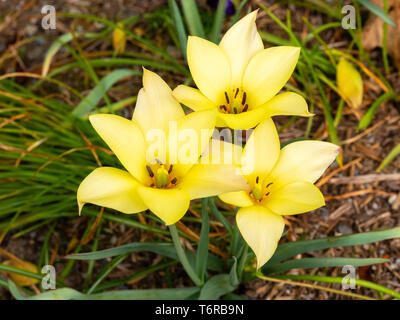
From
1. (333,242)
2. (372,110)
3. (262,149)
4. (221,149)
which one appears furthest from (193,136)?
(372,110)

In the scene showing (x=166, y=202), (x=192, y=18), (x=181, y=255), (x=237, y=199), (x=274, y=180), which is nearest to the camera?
(x=166, y=202)

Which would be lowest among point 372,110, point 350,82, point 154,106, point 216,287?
point 216,287

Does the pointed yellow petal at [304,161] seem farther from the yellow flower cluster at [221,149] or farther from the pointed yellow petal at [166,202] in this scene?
the pointed yellow petal at [166,202]

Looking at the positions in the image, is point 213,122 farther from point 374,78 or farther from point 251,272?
point 374,78

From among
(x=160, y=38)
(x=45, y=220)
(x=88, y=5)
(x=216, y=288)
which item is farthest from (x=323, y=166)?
(x=88, y=5)

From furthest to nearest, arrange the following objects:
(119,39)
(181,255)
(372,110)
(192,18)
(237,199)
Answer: (119,39)
(372,110)
(192,18)
(181,255)
(237,199)

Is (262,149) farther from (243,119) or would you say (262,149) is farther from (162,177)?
(162,177)
